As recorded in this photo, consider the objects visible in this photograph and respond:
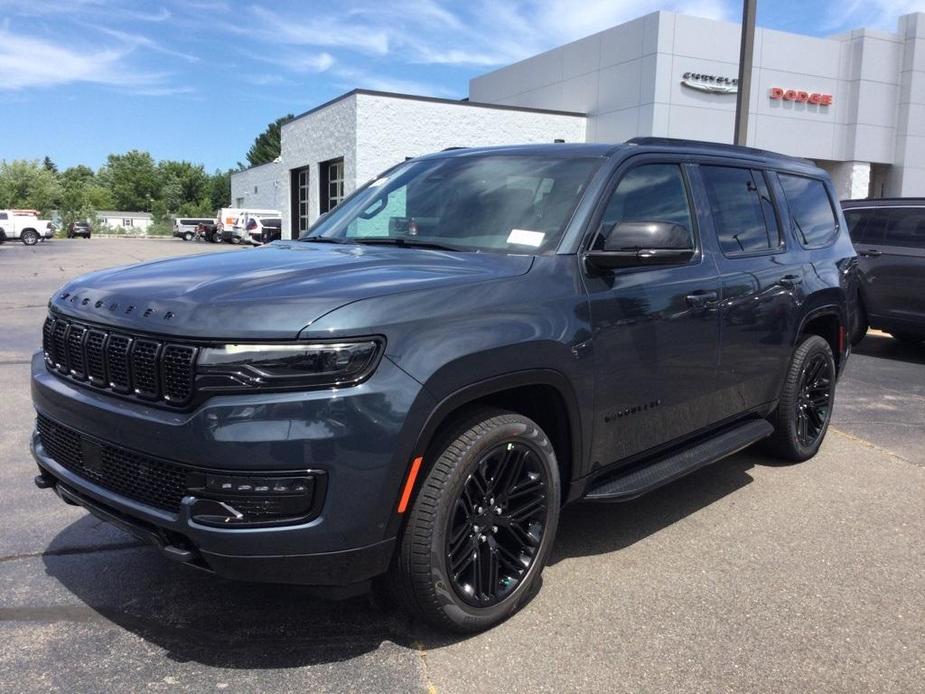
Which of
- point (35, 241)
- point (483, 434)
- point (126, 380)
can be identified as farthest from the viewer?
point (35, 241)

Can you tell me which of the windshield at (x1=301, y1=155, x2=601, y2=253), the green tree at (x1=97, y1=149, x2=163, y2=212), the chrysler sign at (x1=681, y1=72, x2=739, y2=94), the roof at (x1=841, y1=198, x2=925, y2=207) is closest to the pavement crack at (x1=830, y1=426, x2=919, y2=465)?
the windshield at (x1=301, y1=155, x2=601, y2=253)

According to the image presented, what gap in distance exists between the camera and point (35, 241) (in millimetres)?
45156

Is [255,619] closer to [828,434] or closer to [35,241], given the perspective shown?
[828,434]

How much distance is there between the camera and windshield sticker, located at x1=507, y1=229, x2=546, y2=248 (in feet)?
11.4

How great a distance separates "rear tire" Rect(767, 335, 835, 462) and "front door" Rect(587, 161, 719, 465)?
1.15m

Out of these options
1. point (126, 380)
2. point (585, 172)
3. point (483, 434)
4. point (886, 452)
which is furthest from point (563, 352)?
point (886, 452)

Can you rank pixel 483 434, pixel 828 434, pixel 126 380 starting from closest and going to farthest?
1. pixel 126 380
2. pixel 483 434
3. pixel 828 434

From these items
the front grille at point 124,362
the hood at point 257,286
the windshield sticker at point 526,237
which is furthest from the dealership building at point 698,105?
the front grille at point 124,362

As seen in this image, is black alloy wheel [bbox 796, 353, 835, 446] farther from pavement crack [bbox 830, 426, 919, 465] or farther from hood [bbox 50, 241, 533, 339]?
hood [bbox 50, 241, 533, 339]

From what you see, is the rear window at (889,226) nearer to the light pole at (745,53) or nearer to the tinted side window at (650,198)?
the light pole at (745,53)

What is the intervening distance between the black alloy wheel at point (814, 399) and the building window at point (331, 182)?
24.6 m

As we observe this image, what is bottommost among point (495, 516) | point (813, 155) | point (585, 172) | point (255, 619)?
point (255, 619)

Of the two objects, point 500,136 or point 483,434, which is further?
point 500,136

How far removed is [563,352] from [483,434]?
0.51 m
